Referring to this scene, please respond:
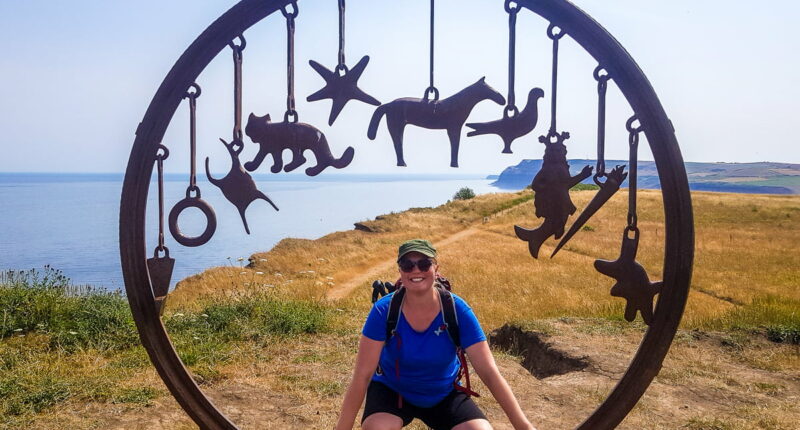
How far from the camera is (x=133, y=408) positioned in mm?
5562

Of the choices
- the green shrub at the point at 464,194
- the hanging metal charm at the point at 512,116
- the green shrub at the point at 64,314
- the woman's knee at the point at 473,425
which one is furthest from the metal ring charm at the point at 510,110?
the green shrub at the point at 464,194

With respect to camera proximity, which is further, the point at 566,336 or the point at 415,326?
the point at 566,336

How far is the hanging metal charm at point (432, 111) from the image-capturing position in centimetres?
405

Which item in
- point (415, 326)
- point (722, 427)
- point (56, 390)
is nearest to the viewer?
point (415, 326)

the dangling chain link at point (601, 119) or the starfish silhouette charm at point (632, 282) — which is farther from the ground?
the dangling chain link at point (601, 119)

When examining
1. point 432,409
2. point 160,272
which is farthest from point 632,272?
point 160,272

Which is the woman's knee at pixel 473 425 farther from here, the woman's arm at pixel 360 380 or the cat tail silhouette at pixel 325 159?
the cat tail silhouette at pixel 325 159

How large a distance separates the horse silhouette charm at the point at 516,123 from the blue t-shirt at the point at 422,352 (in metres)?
1.16

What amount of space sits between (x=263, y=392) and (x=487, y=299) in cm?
635

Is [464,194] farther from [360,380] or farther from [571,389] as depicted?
[360,380]

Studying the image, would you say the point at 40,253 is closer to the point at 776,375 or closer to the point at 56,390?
the point at 56,390

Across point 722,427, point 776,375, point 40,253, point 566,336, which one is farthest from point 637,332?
point 40,253

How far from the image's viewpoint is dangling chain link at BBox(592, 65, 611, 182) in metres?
3.93

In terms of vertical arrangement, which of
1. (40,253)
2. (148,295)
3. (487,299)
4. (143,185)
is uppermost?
(143,185)
